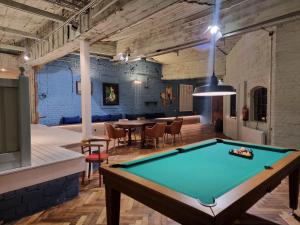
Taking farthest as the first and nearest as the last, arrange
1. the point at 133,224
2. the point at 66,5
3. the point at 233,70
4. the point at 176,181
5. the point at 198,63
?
the point at 198,63 < the point at 233,70 < the point at 66,5 < the point at 133,224 < the point at 176,181

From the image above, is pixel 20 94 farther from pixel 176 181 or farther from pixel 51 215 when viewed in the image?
pixel 176 181

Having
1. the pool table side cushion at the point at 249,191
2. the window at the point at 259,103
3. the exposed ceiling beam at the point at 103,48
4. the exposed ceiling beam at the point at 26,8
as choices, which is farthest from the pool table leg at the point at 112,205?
the exposed ceiling beam at the point at 103,48

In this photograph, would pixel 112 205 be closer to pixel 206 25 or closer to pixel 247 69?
pixel 206 25

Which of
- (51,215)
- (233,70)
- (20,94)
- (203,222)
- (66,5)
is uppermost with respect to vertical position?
(66,5)

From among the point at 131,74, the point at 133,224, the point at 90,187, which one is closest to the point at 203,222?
the point at 133,224

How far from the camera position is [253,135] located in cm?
577

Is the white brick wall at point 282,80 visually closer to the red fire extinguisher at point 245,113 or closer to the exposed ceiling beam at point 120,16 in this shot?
the red fire extinguisher at point 245,113

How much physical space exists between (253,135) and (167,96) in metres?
7.05

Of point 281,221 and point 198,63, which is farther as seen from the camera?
point 198,63

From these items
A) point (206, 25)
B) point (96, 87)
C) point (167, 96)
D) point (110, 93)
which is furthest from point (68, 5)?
point (167, 96)

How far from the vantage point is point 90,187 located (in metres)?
3.58

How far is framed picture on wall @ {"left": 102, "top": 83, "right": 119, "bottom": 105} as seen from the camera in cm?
962

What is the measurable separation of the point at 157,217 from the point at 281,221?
57.3 inches

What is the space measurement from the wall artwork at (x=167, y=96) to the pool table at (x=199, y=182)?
9.58 meters
